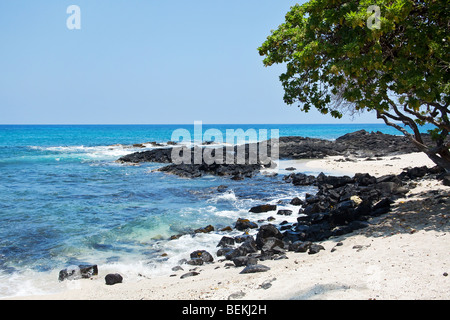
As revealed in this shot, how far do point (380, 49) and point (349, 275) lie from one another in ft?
16.7

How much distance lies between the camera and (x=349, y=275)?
686 cm

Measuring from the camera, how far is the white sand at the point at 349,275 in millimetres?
6168

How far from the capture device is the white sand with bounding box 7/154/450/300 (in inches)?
243

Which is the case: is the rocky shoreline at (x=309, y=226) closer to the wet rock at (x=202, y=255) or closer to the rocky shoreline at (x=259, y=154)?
the wet rock at (x=202, y=255)

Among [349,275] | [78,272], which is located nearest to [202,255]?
[78,272]

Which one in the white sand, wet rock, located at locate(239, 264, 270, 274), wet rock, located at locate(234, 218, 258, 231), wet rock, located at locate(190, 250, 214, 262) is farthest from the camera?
wet rock, located at locate(234, 218, 258, 231)

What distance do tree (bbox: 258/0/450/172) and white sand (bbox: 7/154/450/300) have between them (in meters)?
2.75

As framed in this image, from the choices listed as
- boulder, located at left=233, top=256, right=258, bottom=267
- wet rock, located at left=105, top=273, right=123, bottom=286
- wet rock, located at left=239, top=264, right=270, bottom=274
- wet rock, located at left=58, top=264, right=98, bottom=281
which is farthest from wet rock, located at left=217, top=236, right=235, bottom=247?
wet rock, located at left=58, top=264, right=98, bottom=281

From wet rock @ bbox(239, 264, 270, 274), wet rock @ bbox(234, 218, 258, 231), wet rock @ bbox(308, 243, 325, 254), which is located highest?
wet rock @ bbox(308, 243, 325, 254)

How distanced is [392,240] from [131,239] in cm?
791

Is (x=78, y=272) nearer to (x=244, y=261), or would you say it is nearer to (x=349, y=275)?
(x=244, y=261)

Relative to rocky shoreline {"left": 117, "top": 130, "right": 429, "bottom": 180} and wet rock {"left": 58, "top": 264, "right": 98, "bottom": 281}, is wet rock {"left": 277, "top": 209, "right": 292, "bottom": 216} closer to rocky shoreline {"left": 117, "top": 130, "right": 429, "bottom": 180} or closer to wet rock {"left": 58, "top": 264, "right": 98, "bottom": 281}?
wet rock {"left": 58, "top": 264, "right": 98, "bottom": 281}

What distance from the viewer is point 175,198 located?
19688 millimetres
